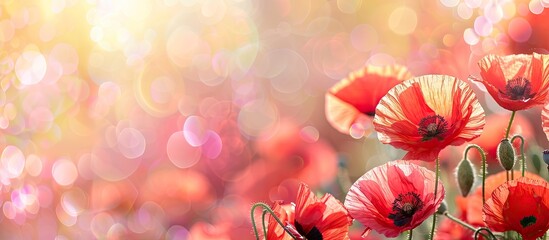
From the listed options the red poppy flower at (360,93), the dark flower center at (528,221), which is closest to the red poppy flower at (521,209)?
the dark flower center at (528,221)

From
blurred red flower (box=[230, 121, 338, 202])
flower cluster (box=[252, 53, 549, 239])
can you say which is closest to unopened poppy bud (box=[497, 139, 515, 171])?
flower cluster (box=[252, 53, 549, 239])

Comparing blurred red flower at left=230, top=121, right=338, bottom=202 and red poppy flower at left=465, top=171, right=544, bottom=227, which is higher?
red poppy flower at left=465, top=171, right=544, bottom=227

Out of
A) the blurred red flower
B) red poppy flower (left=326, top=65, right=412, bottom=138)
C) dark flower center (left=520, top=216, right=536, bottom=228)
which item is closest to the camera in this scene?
dark flower center (left=520, top=216, right=536, bottom=228)

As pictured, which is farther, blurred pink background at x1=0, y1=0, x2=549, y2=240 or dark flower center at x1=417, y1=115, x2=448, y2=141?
blurred pink background at x1=0, y1=0, x2=549, y2=240

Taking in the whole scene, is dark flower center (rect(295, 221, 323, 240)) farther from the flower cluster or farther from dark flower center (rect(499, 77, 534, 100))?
dark flower center (rect(499, 77, 534, 100))

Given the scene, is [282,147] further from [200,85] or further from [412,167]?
[200,85]

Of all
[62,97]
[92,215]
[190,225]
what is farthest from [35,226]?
[62,97]

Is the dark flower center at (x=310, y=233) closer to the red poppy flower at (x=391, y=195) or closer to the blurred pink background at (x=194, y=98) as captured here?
the red poppy flower at (x=391, y=195)
